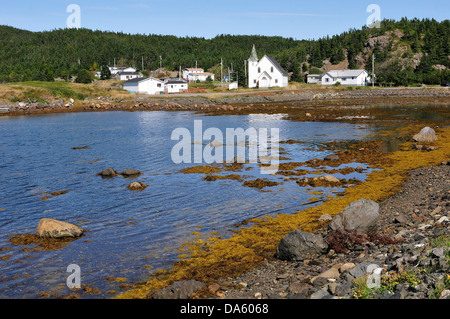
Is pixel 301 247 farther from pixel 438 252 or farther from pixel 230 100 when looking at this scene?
pixel 230 100

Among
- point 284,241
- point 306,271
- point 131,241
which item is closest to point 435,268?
point 306,271

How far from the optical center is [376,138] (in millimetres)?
42344

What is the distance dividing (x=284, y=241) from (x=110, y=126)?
169ft

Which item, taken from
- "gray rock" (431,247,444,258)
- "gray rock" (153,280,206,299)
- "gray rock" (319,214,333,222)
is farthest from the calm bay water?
"gray rock" (431,247,444,258)

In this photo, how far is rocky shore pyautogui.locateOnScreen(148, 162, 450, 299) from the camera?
1016 cm

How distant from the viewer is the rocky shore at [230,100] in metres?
94.2

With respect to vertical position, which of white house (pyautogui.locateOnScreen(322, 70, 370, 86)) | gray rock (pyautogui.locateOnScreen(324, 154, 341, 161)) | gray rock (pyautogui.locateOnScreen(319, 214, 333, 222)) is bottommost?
gray rock (pyautogui.locateOnScreen(319, 214, 333, 222))

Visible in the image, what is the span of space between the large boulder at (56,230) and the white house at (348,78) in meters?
126

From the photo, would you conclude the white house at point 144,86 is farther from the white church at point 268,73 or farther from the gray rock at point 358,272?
the gray rock at point 358,272

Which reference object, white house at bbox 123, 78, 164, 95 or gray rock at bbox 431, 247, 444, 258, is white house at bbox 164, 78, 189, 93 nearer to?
white house at bbox 123, 78, 164, 95

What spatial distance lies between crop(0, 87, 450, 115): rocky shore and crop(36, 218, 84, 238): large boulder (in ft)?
236

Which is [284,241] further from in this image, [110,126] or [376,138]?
[110,126]

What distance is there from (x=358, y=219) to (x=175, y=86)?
119164 millimetres

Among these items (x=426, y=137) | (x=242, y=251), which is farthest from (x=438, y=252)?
(x=426, y=137)
